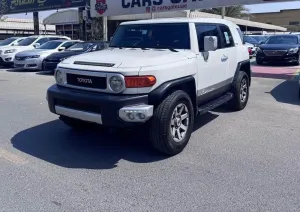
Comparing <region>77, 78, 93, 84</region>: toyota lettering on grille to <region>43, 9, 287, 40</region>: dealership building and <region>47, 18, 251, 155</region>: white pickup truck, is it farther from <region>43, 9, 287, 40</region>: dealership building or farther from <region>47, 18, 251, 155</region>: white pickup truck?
<region>43, 9, 287, 40</region>: dealership building

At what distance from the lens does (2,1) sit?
31.2 metres

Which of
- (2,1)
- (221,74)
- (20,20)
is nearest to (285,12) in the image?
(20,20)

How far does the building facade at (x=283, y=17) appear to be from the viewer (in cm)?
8062

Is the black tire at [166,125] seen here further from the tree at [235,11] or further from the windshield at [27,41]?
the tree at [235,11]

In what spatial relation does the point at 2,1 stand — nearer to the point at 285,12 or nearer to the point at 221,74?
the point at 221,74

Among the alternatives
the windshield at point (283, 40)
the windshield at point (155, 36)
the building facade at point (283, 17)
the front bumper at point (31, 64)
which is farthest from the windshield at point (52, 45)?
the building facade at point (283, 17)

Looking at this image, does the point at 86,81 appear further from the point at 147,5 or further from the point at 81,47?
the point at 147,5

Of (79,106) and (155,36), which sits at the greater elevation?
(155,36)

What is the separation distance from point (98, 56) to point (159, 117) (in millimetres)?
1369

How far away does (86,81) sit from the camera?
4.50 meters

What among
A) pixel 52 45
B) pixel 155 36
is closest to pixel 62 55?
pixel 52 45

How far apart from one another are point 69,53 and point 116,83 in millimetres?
10289

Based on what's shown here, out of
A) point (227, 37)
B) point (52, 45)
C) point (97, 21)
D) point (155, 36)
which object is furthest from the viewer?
point (97, 21)

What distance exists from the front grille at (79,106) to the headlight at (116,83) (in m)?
0.31
